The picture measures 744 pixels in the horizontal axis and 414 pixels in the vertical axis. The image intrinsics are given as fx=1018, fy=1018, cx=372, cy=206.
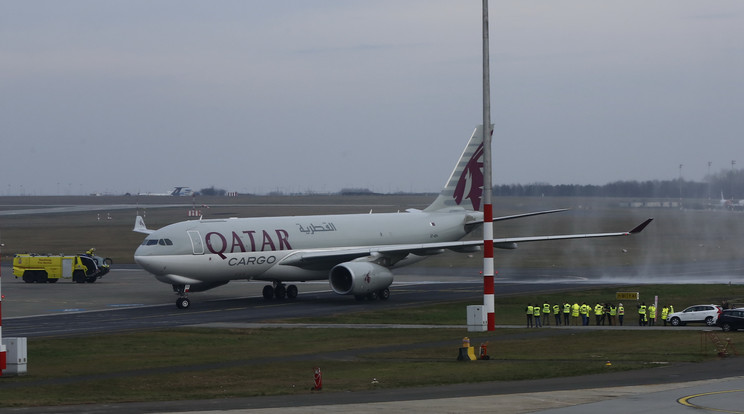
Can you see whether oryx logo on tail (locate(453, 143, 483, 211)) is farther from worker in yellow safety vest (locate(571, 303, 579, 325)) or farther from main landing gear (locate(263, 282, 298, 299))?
worker in yellow safety vest (locate(571, 303, 579, 325))

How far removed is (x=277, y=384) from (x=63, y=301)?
121 feet

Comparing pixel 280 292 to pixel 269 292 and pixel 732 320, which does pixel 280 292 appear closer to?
pixel 269 292

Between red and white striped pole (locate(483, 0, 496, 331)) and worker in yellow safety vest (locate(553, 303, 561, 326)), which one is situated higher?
red and white striped pole (locate(483, 0, 496, 331))

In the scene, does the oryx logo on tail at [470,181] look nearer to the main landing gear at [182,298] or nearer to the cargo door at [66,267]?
the main landing gear at [182,298]

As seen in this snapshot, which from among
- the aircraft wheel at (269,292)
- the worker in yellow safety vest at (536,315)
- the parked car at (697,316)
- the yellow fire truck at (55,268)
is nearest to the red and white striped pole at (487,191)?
the worker in yellow safety vest at (536,315)

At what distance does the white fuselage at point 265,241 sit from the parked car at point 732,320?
23.9 m

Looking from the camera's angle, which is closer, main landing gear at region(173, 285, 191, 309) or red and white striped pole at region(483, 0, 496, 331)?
red and white striped pole at region(483, 0, 496, 331)

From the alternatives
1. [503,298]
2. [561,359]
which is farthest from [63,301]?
[561,359]

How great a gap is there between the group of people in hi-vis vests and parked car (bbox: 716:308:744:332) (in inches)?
179

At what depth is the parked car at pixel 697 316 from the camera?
2092 inches

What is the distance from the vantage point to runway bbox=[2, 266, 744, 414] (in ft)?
88.2

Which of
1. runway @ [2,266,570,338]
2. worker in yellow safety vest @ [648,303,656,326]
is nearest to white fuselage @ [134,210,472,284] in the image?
runway @ [2,266,570,338]

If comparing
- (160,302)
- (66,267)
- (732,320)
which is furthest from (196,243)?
(732,320)

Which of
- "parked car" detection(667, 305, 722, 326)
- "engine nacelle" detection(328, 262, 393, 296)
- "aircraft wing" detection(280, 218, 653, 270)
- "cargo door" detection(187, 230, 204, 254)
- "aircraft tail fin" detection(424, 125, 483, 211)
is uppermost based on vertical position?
"aircraft tail fin" detection(424, 125, 483, 211)
